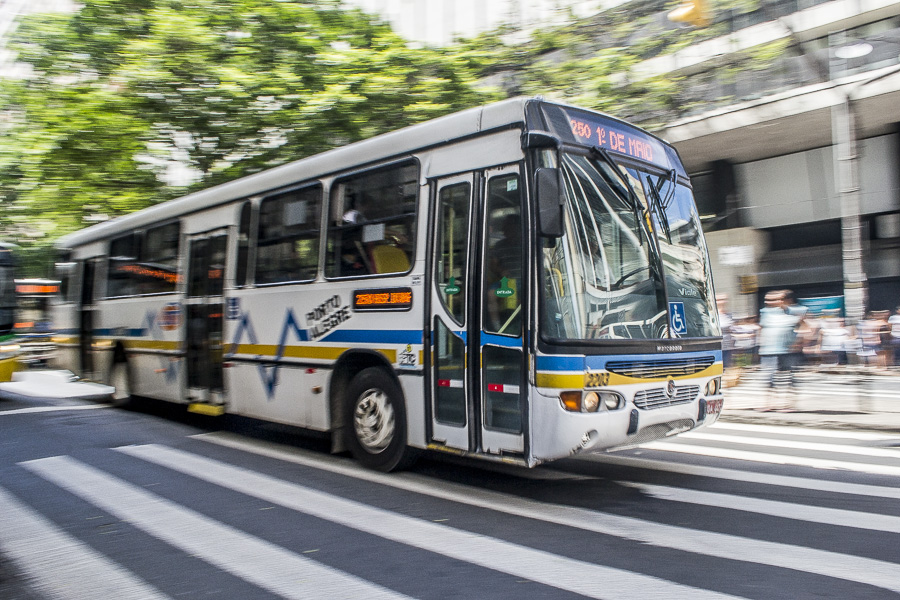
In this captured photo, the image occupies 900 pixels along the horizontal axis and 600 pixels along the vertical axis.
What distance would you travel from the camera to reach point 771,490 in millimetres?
6258

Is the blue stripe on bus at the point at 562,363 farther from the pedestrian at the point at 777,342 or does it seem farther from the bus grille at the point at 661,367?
the pedestrian at the point at 777,342

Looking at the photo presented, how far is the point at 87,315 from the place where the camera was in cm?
1302

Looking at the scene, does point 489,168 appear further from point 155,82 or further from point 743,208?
point 743,208

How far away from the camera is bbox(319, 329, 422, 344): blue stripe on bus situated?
649cm

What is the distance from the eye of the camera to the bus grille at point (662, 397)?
5.74 m

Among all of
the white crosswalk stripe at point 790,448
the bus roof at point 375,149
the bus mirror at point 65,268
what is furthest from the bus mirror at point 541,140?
the bus mirror at point 65,268

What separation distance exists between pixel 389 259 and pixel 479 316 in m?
1.27

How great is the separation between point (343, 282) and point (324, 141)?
6615 millimetres

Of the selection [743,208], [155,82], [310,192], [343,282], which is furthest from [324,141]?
[743,208]

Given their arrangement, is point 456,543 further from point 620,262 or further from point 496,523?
point 620,262

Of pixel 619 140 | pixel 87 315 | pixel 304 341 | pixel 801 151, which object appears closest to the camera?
pixel 619 140

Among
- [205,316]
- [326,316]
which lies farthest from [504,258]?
[205,316]

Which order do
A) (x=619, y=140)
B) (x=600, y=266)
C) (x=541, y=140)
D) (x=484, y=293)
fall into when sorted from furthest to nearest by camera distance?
1. (x=619, y=140)
2. (x=484, y=293)
3. (x=600, y=266)
4. (x=541, y=140)

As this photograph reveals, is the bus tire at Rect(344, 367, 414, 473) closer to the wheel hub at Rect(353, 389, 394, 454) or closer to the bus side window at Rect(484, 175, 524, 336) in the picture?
the wheel hub at Rect(353, 389, 394, 454)
